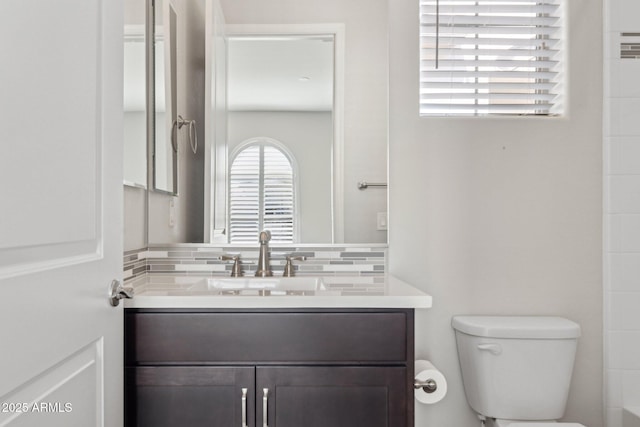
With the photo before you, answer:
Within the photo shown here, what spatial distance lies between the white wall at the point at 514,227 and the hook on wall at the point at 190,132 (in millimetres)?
748

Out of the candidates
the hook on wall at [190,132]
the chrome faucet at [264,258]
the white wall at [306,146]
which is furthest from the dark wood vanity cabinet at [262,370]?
the hook on wall at [190,132]

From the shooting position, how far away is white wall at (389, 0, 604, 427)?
72.3 inches

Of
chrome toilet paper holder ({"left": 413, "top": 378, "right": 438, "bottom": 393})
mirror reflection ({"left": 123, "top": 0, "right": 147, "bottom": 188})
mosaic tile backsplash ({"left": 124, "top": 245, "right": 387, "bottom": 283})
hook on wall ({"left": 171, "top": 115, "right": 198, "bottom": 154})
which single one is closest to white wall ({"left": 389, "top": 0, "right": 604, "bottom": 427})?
mosaic tile backsplash ({"left": 124, "top": 245, "right": 387, "bottom": 283})

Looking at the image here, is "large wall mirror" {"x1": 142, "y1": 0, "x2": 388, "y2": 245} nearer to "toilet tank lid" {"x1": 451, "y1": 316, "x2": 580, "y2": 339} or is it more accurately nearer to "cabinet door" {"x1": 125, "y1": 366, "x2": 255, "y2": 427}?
"toilet tank lid" {"x1": 451, "y1": 316, "x2": 580, "y2": 339}

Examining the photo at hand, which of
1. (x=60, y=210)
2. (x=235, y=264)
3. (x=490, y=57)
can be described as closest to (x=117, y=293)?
(x=60, y=210)

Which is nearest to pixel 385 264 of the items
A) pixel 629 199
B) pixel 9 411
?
pixel 629 199

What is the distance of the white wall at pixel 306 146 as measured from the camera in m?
1.81

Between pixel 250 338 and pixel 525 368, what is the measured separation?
3.15ft

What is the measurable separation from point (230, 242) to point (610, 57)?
1590 mm

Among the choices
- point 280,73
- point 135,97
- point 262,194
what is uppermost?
point 280,73

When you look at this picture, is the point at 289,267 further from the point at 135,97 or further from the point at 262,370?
the point at 135,97

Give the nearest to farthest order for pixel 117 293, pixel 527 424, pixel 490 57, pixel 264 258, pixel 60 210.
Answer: pixel 60 210, pixel 117 293, pixel 527 424, pixel 264 258, pixel 490 57

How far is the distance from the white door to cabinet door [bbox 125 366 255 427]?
0.35ft

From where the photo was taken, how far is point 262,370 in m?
1.26
